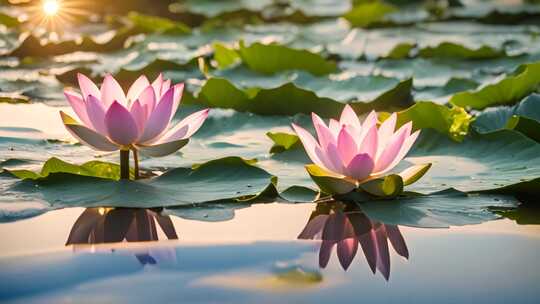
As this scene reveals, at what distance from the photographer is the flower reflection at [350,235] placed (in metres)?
1.53

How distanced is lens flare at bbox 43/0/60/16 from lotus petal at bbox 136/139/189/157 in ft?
13.1

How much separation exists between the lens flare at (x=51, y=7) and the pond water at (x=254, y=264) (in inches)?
163

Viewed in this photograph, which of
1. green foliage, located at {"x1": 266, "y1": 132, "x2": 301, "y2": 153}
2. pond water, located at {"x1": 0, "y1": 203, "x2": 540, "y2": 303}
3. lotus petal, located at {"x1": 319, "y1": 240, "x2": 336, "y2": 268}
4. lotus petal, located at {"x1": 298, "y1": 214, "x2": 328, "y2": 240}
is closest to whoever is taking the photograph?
pond water, located at {"x1": 0, "y1": 203, "x2": 540, "y2": 303}

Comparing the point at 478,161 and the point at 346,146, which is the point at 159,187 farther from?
the point at 478,161

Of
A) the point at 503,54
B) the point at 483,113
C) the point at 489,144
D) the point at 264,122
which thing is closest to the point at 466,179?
the point at 489,144

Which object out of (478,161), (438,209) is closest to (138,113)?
(438,209)

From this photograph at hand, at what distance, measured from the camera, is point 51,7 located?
5754 mm

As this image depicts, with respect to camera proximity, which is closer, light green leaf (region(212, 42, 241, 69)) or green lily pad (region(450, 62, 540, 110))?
green lily pad (region(450, 62, 540, 110))

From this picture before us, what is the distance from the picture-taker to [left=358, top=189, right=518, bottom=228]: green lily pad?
5.63 ft

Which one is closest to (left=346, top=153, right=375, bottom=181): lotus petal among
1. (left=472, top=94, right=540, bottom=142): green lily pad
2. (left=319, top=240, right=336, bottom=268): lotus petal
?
(left=319, top=240, right=336, bottom=268): lotus petal

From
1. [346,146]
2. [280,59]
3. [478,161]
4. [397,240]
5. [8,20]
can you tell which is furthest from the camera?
[8,20]

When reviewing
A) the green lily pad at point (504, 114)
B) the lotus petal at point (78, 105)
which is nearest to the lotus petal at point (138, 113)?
the lotus petal at point (78, 105)

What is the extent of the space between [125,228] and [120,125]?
0.25 metres

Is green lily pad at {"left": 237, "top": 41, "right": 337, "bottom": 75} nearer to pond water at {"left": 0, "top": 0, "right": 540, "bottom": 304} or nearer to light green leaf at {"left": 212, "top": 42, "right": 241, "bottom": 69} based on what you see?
pond water at {"left": 0, "top": 0, "right": 540, "bottom": 304}
